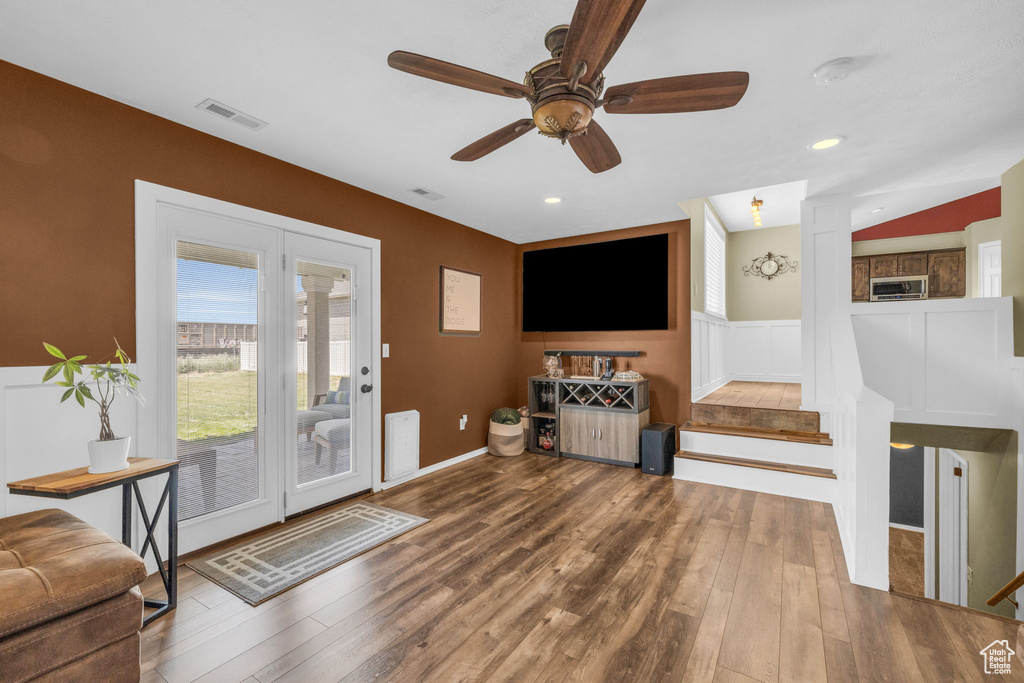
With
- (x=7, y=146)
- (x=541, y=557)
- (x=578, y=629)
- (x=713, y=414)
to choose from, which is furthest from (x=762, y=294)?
(x=7, y=146)

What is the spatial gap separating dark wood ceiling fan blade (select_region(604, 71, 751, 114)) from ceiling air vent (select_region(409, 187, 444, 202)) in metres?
2.29

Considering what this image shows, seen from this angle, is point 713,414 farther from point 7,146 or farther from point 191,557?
point 7,146

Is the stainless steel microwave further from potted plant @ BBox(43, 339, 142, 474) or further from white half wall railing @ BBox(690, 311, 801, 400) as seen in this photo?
potted plant @ BBox(43, 339, 142, 474)

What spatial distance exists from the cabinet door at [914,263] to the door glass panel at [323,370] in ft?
24.5

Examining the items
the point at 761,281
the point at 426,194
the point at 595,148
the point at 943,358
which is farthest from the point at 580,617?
the point at 761,281

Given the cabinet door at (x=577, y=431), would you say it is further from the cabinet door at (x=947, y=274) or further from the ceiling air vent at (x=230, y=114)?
the cabinet door at (x=947, y=274)

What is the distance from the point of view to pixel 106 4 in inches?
65.7

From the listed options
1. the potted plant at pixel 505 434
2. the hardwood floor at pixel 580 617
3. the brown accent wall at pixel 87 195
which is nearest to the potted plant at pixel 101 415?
the brown accent wall at pixel 87 195

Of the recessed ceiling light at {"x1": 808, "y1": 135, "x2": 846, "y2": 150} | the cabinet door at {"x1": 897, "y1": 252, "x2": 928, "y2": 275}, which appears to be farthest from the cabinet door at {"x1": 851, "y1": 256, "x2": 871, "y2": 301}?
the recessed ceiling light at {"x1": 808, "y1": 135, "x2": 846, "y2": 150}

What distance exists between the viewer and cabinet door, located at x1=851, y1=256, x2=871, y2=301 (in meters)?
6.59

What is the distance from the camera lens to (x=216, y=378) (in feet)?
9.00

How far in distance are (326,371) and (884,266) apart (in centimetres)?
767

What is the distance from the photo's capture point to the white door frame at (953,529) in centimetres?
424

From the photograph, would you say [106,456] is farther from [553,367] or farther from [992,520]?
[992,520]
